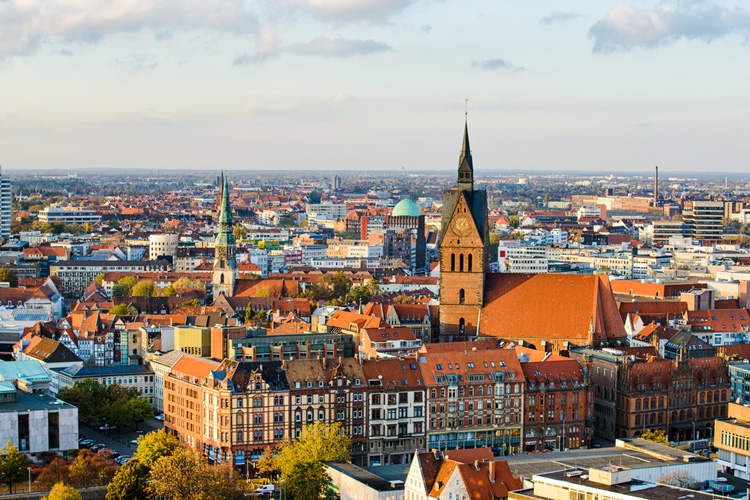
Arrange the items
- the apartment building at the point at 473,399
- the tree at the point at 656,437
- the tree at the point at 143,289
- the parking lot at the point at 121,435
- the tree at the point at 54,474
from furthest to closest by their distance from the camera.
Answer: the tree at the point at 143,289, the parking lot at the point at 121,435, the apartment building at the point at 473,399, the tree at the point at 656,437, the tree at the point at 54,474

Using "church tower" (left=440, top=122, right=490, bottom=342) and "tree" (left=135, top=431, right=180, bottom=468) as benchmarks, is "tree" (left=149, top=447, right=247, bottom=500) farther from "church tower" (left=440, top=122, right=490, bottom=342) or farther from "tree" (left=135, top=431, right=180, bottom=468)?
"church tower" (left=440, top=122, right=490, bottom=342)

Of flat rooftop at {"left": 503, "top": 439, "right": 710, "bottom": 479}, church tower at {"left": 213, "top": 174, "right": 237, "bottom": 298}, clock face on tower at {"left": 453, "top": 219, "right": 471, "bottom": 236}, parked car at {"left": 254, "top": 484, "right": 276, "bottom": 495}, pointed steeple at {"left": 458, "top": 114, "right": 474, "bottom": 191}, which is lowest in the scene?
parked car at {"left": 254, "top": 484, "right": 276, "bottom": 495}

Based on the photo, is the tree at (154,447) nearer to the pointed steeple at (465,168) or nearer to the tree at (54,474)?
the tree at (54,474)

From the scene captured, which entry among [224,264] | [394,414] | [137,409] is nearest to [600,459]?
[394,414]

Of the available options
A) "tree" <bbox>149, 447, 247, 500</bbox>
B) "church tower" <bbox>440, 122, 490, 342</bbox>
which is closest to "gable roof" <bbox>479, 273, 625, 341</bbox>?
"church tower" <bbox>440, 122, 490, 342</bbox>

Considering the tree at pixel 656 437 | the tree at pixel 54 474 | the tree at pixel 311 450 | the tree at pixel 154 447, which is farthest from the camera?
Result: the tree at pixel 656 437

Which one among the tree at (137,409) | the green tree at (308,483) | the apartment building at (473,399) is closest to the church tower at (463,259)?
the apartment building at (473,399)

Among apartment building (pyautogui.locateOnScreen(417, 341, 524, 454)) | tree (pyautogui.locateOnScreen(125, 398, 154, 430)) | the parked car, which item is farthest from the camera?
tree (pyautogui.locateOnScreen(125, 398, 154, 430))

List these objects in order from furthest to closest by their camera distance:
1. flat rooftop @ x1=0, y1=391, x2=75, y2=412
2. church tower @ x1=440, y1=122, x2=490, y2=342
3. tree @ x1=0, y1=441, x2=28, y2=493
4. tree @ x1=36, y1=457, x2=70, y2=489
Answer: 1. church tower @ x1=440, y1=122, x2=490, y2=342
2. flat rooftop @ x1=0, y1=391, x2=75, y2=412
3. tree @ x1=36, y1=457, x2=70, y2=489
4. tree @ x1=0, y1=441, x2=28, y2=493
